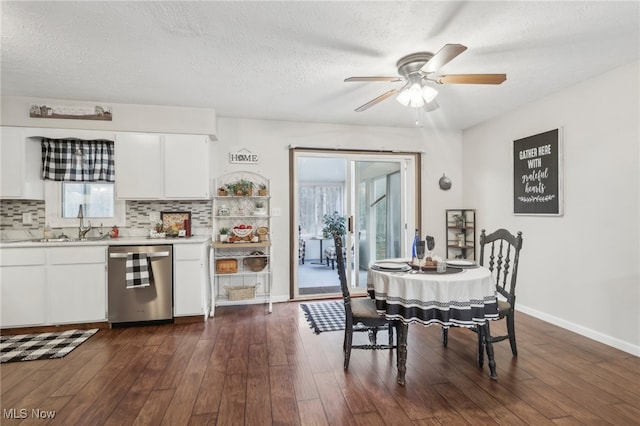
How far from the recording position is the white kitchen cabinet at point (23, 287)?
3.24 metres

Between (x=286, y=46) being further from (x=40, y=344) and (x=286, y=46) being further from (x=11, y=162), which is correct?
(x=40, y=344)

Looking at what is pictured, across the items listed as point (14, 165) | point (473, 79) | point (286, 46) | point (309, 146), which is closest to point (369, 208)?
point (309, 146)

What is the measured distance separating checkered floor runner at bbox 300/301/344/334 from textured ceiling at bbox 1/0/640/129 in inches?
94.9

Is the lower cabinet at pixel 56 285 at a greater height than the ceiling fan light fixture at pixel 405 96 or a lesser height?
lesser

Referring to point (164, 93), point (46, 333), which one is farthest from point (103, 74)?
point (46, 333)

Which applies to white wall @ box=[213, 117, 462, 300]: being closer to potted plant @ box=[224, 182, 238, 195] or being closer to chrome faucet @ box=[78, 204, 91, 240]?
potted plant @ box=[224, 182, 238, 195]

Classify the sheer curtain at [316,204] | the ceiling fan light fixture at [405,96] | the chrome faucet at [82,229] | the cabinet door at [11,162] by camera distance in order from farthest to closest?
the sheer curtain at [316,204] < the chrome faucet at [82,229] < the cabinet door at [11,162] < the ceiling fan light fixture at [405,96]

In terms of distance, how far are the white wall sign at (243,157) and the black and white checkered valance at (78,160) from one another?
1.38 metres

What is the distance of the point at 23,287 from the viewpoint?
10.7 ft

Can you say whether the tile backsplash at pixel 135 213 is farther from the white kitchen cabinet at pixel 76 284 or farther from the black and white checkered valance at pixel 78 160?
the white kitchen cabinet at pixel 76 284

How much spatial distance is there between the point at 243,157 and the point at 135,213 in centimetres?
147

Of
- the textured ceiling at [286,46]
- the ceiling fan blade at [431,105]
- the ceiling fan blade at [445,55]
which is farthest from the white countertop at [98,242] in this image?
the ceiling fan blade at [445,55]

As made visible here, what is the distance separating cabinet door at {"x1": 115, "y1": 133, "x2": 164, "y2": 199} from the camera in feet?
12.2

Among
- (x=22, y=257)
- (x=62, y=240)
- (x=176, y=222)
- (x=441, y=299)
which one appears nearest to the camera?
(x=441, y=299)
